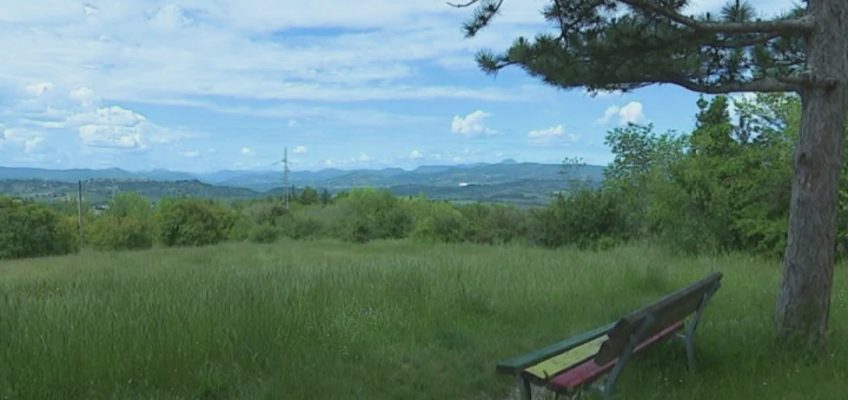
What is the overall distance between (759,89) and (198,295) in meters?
5.45

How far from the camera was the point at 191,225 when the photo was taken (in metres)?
57.6

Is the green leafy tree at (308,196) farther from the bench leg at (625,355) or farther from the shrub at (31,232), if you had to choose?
the bench leg at (625,355)

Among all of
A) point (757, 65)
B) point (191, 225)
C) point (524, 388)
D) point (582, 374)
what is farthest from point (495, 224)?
point (524, 388)

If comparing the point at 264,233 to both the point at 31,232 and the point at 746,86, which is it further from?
the point at 746,86

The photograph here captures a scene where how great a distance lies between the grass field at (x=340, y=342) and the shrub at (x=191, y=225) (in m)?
50.9

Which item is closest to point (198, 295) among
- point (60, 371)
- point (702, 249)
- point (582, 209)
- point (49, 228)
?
point (60, 371)

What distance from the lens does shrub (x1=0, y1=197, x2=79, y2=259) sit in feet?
182

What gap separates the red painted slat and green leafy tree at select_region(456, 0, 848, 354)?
5.33ft

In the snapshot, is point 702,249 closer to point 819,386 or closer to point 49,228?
point 819,386

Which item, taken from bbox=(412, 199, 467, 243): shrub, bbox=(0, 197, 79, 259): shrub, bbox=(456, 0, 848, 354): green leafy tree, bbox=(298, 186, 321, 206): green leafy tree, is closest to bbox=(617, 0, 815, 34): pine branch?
bbox=(456, 0, 848, 354): green leafy tree

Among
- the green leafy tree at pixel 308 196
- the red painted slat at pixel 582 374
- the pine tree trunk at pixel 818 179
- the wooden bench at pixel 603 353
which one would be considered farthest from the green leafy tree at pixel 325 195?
the red painted slat at pixel 582 374

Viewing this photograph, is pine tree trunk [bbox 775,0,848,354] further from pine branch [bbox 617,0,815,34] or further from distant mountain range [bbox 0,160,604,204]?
distant mountain range [bbox 0,160,604,204]

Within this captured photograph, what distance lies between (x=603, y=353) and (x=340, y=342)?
2.57 metres

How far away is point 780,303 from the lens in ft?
18.5
